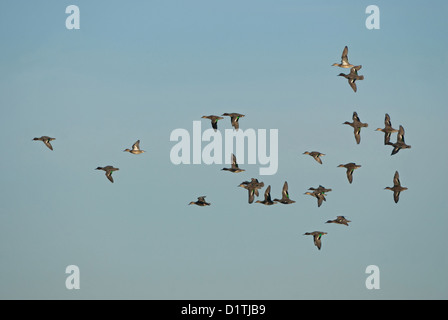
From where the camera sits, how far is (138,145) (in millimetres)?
68500

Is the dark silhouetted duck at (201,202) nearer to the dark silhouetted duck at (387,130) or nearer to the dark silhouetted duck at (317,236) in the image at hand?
the dark silhouetted duck at (317,236)

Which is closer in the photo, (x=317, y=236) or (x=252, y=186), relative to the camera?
(x=252, y=186)

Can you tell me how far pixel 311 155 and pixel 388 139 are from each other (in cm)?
549

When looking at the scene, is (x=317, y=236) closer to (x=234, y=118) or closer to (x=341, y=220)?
(x=341, y=220)

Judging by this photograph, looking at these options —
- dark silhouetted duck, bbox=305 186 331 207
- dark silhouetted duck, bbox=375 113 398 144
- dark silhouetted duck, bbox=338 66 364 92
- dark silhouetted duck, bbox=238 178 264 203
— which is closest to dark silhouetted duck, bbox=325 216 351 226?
dark silhouetted duck, bbox=305 186 331 207

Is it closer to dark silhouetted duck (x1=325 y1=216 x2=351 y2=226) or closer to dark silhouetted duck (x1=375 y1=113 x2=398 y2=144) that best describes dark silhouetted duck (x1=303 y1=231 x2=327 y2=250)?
dark silhouetted duck (x1=325 y1=216 x2=351 y2=226)

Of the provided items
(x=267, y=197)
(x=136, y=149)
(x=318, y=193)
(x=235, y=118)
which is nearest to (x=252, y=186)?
(x=267, y=197)

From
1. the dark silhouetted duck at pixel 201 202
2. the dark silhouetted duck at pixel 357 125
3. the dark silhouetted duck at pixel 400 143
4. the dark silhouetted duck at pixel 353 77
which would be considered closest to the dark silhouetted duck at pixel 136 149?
the dark silhouetted duck at pixel 201 202

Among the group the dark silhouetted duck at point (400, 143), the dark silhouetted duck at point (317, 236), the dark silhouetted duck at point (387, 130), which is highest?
the dark silhouetted duck at point (387, 130)

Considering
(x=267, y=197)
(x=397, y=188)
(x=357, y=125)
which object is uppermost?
(x=357, y=125)
